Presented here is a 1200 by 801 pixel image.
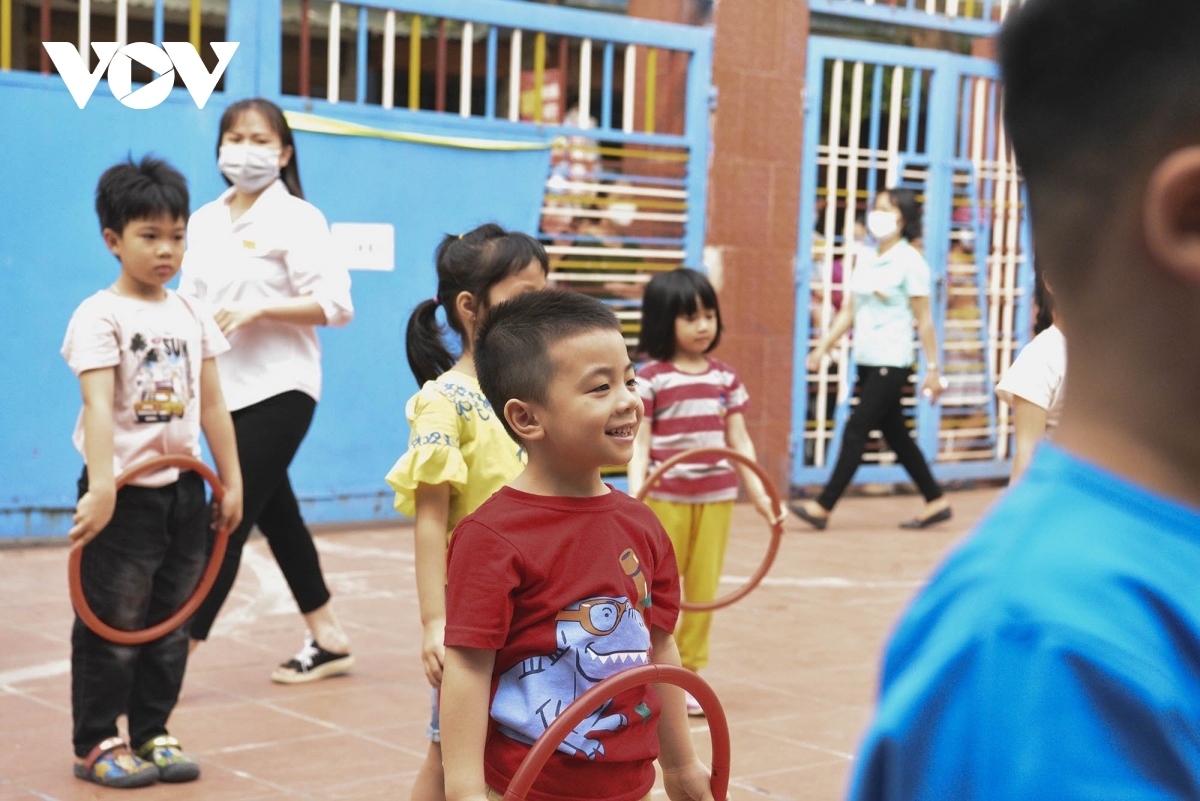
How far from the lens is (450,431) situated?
331cm

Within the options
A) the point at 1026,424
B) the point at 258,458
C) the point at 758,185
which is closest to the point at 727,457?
the point at 1026,424

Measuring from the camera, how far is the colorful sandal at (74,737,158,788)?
429cm

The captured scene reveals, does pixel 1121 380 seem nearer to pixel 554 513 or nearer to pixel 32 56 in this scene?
pixel 554 513

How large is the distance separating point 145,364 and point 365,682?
5.72 ft

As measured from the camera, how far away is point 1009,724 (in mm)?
887

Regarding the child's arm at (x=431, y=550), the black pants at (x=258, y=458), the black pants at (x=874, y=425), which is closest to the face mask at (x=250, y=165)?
the black pants at (x=258, y=458)

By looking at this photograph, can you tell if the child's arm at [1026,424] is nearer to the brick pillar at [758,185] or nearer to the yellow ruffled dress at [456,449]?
the yellow ruffled dress at [456,449]

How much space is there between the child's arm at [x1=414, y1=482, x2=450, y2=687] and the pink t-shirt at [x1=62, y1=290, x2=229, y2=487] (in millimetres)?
1327

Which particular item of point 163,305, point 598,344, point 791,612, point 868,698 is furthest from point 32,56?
point 598,344

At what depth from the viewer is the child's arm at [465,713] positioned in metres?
2.54

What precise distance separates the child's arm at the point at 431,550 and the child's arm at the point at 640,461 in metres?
1.56

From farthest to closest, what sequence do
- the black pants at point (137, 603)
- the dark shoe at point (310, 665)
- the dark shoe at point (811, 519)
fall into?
the dark shoe at point (811, 519), the dark shoe at point (310, 665), the black pants at point (137, 603)

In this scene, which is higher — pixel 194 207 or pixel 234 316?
pixel 194 207

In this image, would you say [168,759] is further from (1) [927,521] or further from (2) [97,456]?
(1) [927,521]
